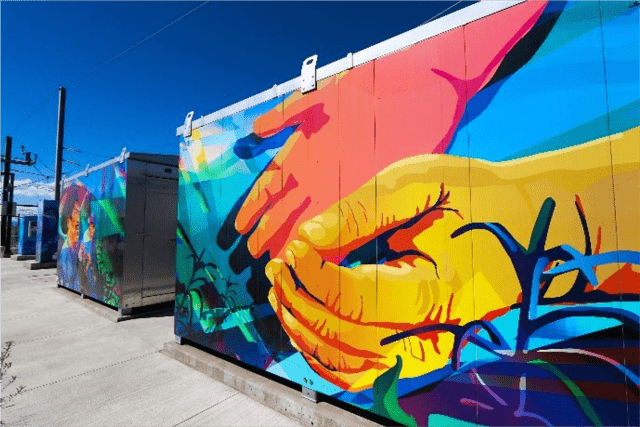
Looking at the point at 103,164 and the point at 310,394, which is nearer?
the point at 310,394

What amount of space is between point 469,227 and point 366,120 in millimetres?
1315

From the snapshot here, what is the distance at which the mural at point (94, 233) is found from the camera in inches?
281

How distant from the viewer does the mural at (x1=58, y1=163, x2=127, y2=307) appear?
714 cm

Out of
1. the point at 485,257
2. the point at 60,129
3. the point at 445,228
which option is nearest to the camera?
the point at 485,257

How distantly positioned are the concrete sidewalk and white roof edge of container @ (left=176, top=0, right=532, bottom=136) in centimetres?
348

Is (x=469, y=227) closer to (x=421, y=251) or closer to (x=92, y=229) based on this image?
(x=421, y=251)

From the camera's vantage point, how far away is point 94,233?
8.06 meters

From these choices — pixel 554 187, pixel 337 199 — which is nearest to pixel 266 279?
pixel 337 199

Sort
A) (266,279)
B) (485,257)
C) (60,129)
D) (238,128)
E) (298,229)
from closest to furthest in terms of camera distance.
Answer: (485,257) < (298,229) < (266,279) < (238,128) < (60,129)

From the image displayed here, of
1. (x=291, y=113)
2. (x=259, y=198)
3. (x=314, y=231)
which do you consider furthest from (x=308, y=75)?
(x=314, y=231)

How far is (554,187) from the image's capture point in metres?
2.05

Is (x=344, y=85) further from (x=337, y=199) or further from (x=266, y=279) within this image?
(x=266, y=279)

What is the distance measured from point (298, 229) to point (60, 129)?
24952mm

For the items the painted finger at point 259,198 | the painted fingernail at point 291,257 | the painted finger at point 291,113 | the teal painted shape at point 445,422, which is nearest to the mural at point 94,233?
the painted finger at point 259,198
